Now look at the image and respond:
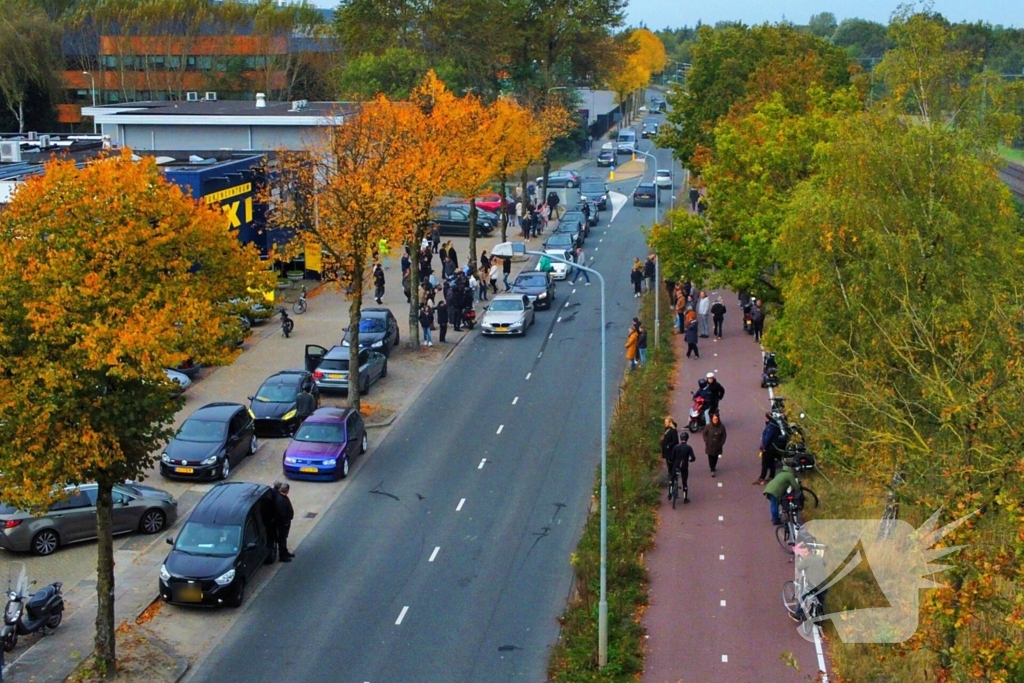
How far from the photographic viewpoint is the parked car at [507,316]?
140 ft

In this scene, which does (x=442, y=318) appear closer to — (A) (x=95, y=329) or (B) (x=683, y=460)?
(B) (x=683, y=460)

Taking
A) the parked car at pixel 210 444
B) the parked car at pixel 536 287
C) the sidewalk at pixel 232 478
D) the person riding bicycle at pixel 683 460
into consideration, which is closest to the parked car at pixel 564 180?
the parked car at pixel 536 287

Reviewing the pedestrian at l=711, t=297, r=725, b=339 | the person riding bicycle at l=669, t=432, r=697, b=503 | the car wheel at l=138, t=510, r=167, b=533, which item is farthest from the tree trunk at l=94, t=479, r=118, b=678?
the pedestrian at l=711, t=297, r=725, b=339

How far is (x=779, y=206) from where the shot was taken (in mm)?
33219

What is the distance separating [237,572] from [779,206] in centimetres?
1775

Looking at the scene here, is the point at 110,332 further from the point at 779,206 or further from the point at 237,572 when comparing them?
the point at 779,206

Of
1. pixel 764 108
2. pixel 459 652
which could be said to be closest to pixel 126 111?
pixel 764 108

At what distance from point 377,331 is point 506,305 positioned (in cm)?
577

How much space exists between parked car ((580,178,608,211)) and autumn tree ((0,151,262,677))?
170 ft

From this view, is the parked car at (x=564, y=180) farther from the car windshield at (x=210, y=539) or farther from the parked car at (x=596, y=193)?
the car windshield at (x=210, y=539)

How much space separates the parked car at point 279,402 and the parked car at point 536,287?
1440cm

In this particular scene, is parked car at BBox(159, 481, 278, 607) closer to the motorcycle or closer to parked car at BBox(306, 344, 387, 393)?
the motorcycle

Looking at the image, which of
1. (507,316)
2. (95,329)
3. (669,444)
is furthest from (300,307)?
(95,329)

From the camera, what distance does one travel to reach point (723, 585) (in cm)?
2264
